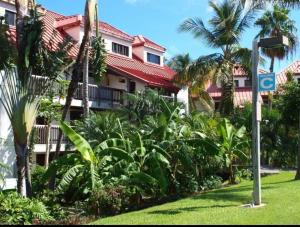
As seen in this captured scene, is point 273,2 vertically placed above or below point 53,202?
above

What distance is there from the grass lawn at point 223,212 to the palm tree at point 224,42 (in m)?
20.7

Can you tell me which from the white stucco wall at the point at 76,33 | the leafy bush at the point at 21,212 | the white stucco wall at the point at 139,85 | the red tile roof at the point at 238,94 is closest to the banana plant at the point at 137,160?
the leafy bush at the point at 21,212

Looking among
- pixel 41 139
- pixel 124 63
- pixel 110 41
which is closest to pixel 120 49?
pixel 110 41

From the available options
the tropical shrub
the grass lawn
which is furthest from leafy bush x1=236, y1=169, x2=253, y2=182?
the grass lawn

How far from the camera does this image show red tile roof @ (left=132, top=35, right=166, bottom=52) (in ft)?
141

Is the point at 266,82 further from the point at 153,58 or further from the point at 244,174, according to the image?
the point at 153,58

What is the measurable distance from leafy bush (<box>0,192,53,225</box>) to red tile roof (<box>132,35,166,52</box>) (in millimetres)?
30384

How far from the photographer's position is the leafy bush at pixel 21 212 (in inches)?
496

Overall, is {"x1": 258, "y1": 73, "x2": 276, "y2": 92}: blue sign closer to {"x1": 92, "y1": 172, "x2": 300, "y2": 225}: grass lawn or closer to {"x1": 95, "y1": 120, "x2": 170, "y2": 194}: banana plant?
{"x1": 92, "y1": 172, "x2": 300, "y2": 225}: grass lawn

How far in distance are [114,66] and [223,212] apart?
2393cm

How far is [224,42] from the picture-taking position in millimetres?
35969

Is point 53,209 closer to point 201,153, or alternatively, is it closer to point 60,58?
point 60,58

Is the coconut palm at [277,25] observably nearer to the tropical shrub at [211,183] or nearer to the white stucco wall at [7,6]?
the white stucco wall at [7,6]

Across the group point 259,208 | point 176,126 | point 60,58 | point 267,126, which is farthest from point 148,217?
point 267,126
